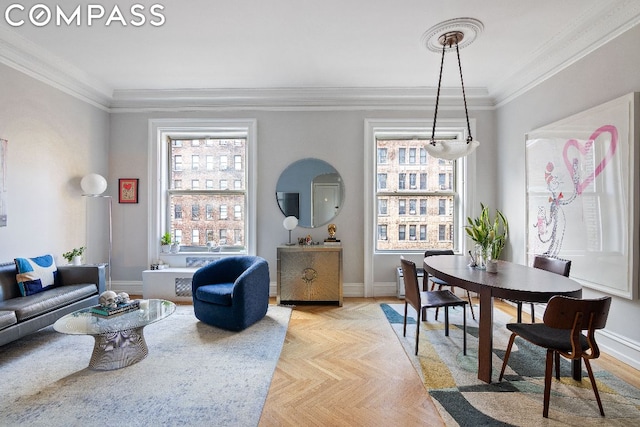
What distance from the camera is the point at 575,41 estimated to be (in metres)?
3.28

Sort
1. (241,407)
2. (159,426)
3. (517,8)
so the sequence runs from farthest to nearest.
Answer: (517,8) < (241,407) < (159,426)

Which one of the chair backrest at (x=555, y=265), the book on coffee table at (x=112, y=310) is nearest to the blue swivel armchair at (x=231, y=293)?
the book on coffee table at (x=112, y=310)

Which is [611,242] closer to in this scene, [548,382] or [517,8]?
[548,382]

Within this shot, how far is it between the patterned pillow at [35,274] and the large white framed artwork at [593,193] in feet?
18.2

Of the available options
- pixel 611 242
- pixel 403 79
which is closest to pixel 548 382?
pixel 611 242

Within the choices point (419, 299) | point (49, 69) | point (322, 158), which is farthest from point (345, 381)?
point (49, 69)

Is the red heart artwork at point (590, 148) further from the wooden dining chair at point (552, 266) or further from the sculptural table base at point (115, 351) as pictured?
the sculptural table base at point (115, 351)

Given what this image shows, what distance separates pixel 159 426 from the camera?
6.48 feet

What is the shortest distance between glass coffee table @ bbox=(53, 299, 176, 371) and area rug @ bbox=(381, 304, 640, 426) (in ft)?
7.64

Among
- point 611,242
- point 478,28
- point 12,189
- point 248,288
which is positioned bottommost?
point 248,288

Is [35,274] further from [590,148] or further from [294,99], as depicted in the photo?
[590,148]

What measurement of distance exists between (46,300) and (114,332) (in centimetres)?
112

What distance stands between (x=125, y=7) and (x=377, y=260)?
13.8 feet

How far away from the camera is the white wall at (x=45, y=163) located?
355cm
